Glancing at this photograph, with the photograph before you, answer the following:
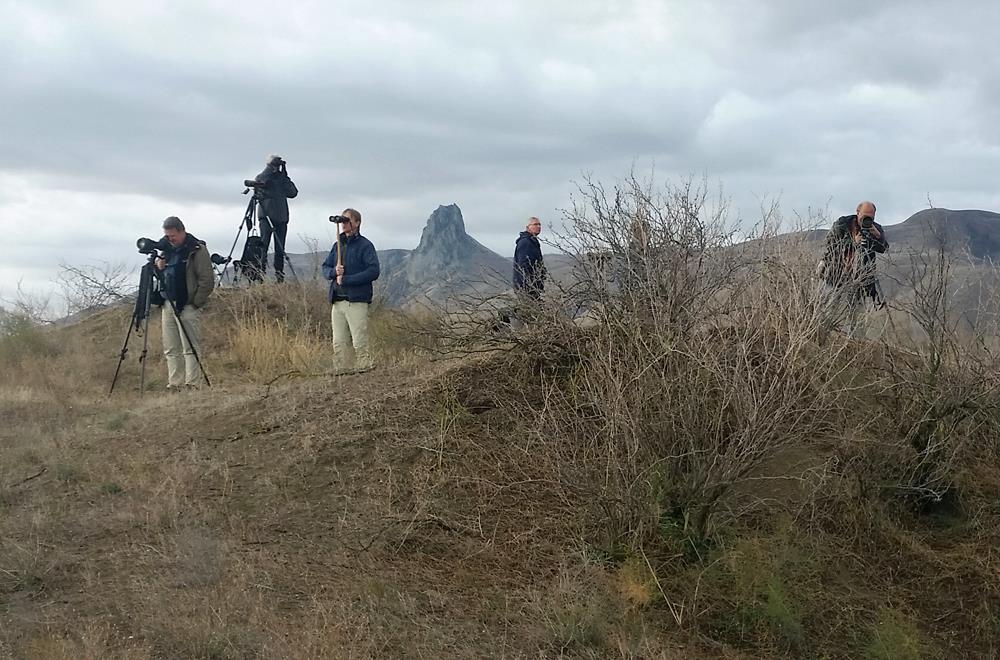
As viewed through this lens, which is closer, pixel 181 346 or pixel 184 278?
pixel 184 278

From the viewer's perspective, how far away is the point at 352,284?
890 centimetres

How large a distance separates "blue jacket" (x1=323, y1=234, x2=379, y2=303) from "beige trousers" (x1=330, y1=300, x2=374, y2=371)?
13 centimetres

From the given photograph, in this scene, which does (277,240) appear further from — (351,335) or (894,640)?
(894,640)

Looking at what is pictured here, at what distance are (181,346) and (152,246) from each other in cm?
129

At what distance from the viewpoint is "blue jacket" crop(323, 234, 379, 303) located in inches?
350

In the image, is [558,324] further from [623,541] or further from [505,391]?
[623,541]

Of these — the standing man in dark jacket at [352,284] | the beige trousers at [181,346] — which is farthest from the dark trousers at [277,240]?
the standing man in dark jacket at [352,284]

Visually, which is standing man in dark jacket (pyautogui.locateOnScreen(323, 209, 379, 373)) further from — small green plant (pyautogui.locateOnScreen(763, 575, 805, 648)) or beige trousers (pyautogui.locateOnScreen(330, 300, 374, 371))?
small green plant (pyautogui.locateOnScreen(763, 575, 805, 648))

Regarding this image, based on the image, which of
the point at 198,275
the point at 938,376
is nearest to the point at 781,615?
the point at 938,376

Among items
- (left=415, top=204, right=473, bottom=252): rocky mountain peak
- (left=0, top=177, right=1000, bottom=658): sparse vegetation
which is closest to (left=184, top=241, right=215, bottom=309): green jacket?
(left=0, top=177, right=1000, bottom=658): sparse vegetation

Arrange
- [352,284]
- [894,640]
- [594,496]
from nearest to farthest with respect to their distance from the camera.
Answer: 1. [894,640]
2. [594,496]
3. [352,284]

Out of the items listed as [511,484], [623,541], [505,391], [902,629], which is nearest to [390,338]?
[505,391]

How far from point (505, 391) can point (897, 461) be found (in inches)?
105

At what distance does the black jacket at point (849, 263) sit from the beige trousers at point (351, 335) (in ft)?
14.8
